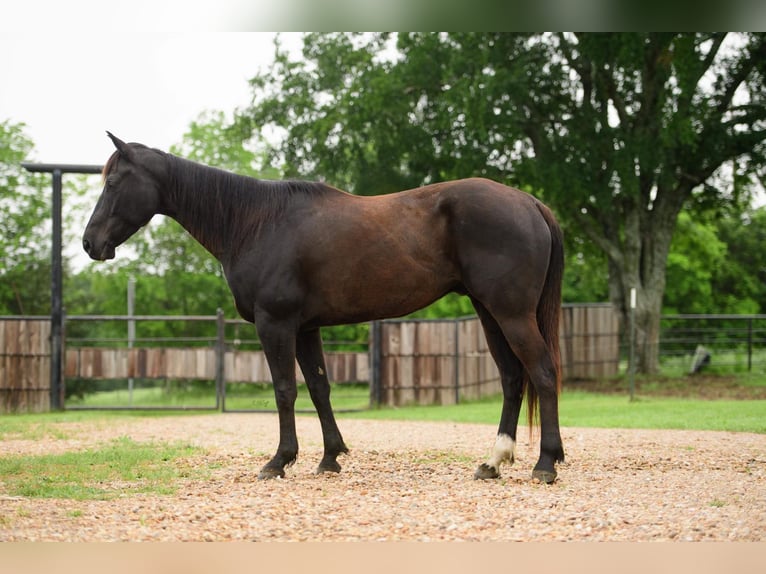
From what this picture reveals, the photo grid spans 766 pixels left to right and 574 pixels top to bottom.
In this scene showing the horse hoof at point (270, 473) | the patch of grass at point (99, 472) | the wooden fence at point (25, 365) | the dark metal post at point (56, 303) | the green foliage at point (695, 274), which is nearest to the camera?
the patch of grass at point (99, 472)

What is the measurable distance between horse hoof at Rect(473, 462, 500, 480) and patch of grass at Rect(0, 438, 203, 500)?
2.02 metres

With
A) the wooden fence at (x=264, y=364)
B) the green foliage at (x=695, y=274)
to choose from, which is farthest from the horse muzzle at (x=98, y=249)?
the green foliage at (x=695, y=274)

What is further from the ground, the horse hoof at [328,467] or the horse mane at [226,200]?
the horse mane at [226,200]

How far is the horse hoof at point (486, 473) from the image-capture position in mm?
5828

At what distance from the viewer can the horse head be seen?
620cm

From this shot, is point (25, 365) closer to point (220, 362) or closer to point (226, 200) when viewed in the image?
point (220, 362)

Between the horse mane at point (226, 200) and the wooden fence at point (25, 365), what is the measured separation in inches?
328

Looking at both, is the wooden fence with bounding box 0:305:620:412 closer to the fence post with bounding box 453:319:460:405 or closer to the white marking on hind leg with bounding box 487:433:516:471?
the fence post with bounding box 453:319:460:405

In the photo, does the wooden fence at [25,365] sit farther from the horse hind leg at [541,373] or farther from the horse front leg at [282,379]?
the horse hind leg at [541,373]

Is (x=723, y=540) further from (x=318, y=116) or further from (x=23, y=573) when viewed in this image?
(x=318, y=116)

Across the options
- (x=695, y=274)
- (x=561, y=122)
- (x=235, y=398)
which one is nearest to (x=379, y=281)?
(x=235, y=398)

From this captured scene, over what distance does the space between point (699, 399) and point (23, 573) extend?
1271 cm

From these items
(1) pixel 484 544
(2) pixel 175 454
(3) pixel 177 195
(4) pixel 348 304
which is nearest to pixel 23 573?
(1) pixel 484 544

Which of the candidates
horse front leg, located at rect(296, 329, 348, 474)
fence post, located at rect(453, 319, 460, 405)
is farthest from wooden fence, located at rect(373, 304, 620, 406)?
horse front leg, located at rect(296, 329, 348, 474)
